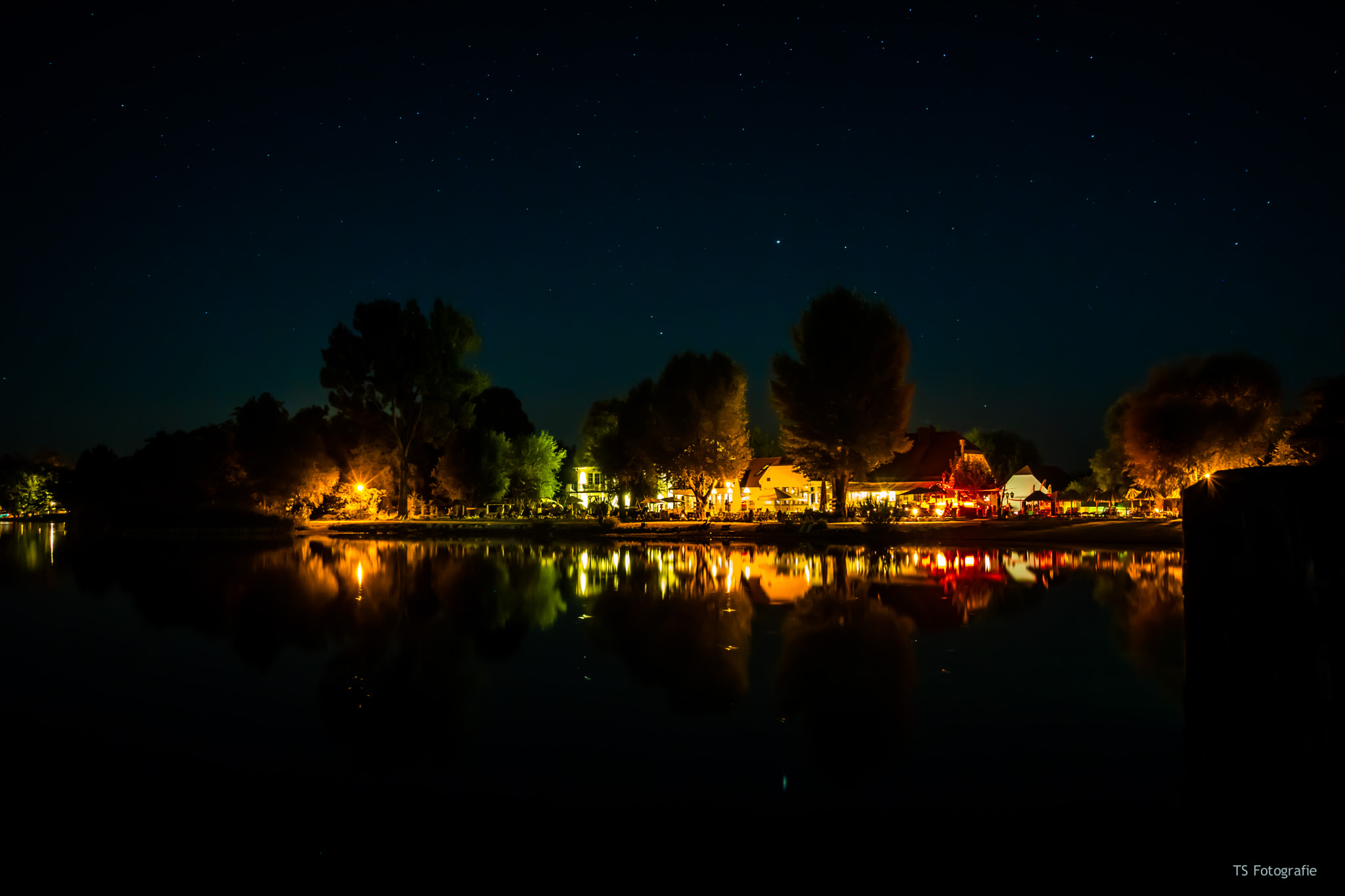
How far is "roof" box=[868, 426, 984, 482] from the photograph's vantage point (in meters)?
64.0

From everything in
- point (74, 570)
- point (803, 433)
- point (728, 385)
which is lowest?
point (74, 570)

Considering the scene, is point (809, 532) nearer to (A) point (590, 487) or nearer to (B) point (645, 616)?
(B) point (645, 616)

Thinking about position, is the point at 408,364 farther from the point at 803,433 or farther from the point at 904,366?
the point at 904,366

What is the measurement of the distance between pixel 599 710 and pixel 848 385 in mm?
40196

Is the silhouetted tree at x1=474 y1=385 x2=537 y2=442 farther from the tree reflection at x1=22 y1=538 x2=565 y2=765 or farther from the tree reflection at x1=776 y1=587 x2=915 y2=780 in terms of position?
the tree reflection at x1=776 y1=587 x2=915 y2=780

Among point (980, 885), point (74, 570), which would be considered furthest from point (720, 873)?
point (74, 570)

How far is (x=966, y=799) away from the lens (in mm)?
5215

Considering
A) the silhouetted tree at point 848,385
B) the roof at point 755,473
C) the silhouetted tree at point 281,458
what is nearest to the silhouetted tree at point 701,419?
the silhouetted tree at point 848,385

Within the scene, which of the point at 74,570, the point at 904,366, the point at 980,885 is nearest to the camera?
the point at 980,885

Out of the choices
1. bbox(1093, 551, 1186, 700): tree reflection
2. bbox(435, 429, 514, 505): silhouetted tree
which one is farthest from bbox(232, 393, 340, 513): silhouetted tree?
bbox(1093, 551, 1186, 700): tree reflection

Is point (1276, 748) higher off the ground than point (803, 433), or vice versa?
point (803, 433)

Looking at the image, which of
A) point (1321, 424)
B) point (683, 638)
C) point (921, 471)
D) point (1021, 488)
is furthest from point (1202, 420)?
point (683, 638)

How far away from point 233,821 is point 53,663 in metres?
7.07

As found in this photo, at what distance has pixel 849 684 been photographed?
831cm
